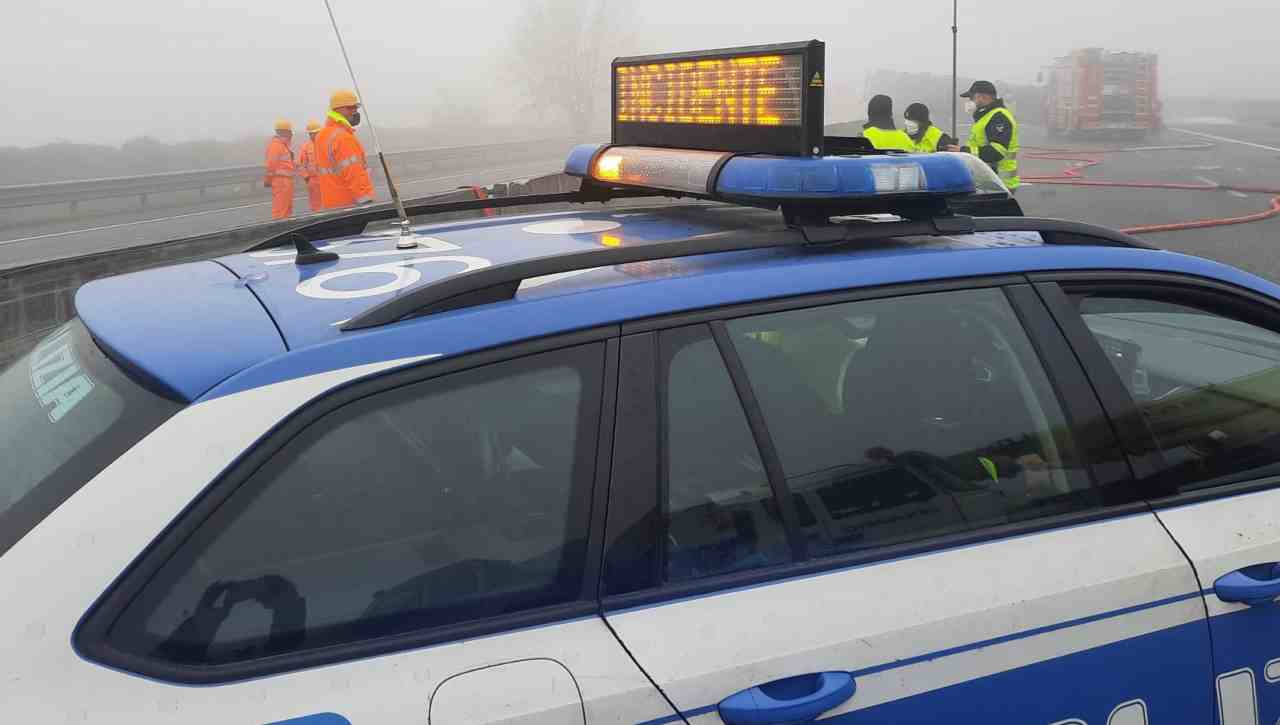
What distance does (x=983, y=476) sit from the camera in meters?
2.09

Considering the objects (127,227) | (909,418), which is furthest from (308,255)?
(127,227)

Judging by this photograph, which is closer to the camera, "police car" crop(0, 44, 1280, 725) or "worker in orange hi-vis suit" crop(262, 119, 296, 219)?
Answer: "police car" crop(0, 44, 1280, 725)

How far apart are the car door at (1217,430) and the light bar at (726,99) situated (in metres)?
0.65

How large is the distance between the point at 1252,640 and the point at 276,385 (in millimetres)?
1805

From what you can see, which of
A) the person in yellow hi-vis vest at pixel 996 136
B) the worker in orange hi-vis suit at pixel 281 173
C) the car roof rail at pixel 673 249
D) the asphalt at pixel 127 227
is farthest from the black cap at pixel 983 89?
the car roof rail at pixel 673 249

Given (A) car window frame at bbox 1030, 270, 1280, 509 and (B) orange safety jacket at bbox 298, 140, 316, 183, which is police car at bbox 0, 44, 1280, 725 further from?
(B) orange safety jacket at bbox 298, 140, 316, 183

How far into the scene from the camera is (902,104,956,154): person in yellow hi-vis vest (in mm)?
10797

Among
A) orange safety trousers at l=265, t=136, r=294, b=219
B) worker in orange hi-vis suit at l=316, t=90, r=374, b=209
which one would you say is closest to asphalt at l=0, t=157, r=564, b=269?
orange safety trousers at l=265, t=136, r=294, b=219

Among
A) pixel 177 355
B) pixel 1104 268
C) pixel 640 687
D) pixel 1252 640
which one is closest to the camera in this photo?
pixel 640 687

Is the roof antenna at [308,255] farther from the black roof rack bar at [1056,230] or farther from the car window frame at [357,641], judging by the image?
the black roof rack bar at [1056,230]

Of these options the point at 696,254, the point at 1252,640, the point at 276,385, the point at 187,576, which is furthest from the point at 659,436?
the point at 1252,640

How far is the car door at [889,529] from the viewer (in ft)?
5.68

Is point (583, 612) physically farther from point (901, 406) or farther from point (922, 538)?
point (901, 406)

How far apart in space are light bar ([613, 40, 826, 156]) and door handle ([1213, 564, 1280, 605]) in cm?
118
